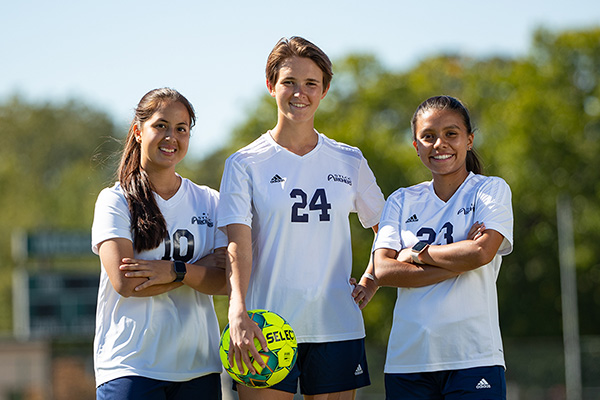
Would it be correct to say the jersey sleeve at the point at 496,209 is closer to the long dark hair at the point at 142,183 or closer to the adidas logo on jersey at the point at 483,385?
the adidas logo on jersey at the point at 483,385

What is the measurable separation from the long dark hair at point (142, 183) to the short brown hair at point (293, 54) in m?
0.49

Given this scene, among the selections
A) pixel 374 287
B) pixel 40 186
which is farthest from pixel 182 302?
pixel 40 186

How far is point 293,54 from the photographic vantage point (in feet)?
14.5

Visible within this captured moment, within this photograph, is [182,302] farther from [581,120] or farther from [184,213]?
[581,120]

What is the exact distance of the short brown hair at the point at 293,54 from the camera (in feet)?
14.4

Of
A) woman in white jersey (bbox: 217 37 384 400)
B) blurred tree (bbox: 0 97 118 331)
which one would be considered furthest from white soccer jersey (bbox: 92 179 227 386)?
blurred tree (bbox: 0 97 118 331)

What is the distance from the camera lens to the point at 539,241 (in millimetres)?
29875

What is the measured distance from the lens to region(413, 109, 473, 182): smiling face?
14.5ft

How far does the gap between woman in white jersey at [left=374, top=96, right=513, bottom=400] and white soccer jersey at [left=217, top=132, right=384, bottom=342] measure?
0.25 meters

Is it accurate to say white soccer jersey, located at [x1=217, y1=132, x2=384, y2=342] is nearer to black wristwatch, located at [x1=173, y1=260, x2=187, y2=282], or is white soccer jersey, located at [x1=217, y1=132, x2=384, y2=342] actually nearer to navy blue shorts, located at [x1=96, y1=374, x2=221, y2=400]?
black wristwatch, located at [x1=173, y1=260, x2=187, y2=282]

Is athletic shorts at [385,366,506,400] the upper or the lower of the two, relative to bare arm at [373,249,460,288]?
lower

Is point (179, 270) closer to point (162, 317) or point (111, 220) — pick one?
point (162, 317)

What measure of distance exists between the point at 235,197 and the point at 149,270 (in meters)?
0.57

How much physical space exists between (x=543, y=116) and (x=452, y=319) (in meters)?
26.8
